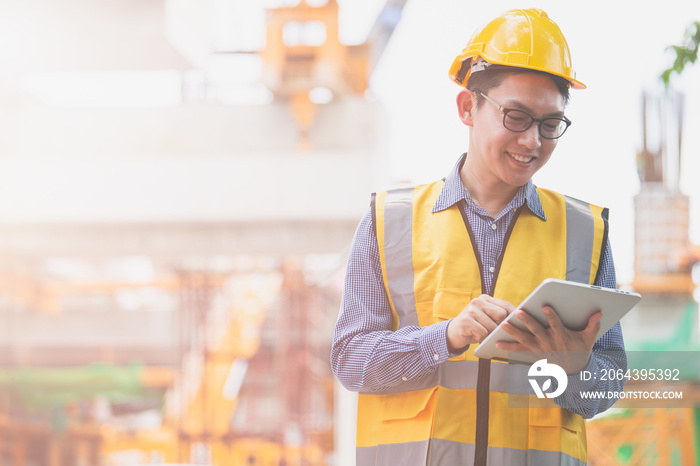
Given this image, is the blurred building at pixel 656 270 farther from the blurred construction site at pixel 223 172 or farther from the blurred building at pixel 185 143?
the blurred building at pixel 185 143

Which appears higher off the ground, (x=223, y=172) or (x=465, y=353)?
(x=223, y=172)

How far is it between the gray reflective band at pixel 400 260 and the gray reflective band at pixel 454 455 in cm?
28

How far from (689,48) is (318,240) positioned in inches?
336

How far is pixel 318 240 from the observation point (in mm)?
10930

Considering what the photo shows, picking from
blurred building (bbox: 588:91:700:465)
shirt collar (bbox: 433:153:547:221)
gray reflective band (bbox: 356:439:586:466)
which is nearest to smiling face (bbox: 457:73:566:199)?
shirt collar (bbox: 433:153:547:221)

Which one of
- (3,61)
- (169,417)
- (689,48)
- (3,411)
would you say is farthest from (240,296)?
(689,48)

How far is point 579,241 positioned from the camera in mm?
1820

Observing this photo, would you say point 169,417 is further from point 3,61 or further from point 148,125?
point 3,61

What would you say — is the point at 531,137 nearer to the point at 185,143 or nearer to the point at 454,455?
the point at 454,455

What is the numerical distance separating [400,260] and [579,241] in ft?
1.41

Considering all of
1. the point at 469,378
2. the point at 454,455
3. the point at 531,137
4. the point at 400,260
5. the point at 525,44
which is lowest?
the point at 454,455

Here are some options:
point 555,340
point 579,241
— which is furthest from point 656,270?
point 555,340

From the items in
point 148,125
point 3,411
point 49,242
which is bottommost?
point 3,411

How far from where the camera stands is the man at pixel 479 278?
65.0 inches
